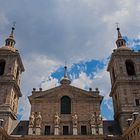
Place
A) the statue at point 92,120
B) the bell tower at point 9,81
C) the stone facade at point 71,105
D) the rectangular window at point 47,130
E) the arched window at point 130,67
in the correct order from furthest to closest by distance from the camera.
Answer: the arched window at point 130,67 < the bell tower at point 9,81 < the stone facade at point 71,105 < the rectangular window at point 47,130 < the statue at point 92,120

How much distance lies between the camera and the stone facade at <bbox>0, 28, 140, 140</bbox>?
1544 inches

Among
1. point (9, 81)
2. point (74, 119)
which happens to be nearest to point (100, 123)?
point (74, 119)

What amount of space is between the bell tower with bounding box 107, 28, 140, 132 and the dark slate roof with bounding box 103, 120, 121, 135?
38.2 inches

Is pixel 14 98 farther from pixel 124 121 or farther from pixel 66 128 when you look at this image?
pixel 124 121

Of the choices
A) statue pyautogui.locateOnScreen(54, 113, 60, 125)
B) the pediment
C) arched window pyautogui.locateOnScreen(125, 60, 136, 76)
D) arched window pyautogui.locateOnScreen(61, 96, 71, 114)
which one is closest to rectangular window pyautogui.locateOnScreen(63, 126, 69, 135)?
statue pyautogui.locateOnScreen(54, 113, 60, 125)

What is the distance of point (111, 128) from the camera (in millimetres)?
42781

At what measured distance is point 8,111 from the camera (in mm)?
42125

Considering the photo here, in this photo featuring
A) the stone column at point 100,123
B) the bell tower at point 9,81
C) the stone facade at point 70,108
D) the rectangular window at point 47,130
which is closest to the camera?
the stone column at point 100,123

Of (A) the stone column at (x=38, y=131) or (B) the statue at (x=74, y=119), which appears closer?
(A) the stone column at (x=38, y=131)

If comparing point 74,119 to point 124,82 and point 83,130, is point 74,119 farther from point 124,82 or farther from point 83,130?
point 124,82

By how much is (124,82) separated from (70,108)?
11515 millimetres

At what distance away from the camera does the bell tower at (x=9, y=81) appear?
1662 inches

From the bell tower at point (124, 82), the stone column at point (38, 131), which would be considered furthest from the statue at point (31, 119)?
the bell tower at point (124, 82)

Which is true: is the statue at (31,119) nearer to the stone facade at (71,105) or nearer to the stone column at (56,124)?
the stone facade at (71,105)
